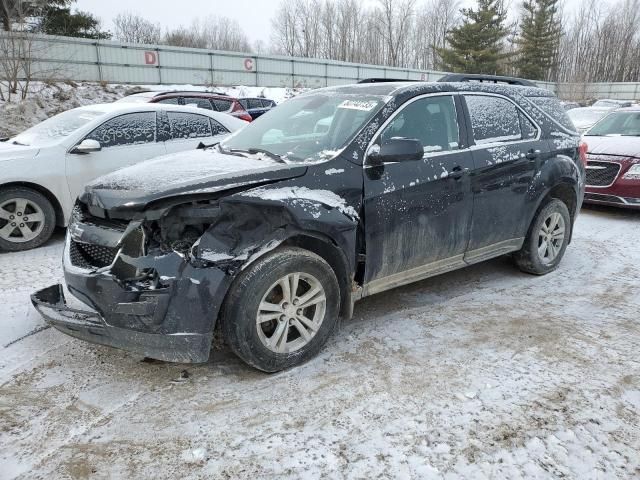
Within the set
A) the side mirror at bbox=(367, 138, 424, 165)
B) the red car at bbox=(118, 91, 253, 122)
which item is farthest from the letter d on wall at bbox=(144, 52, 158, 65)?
the side mirror at bbox=(367, 138, 424, 165)

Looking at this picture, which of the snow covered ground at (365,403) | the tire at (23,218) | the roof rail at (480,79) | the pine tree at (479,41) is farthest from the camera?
the pine tree at (479,41)

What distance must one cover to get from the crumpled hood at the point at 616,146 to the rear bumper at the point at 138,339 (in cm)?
740

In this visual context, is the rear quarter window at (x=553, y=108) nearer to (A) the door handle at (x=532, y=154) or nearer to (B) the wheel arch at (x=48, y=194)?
(A) the door handle at (x=532, y=154)

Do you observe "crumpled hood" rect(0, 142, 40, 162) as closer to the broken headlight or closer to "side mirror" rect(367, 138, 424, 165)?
the broken headlight

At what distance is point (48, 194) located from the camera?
18.2 feet

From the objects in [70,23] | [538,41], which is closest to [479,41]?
[538,41]

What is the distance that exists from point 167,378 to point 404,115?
2483mm

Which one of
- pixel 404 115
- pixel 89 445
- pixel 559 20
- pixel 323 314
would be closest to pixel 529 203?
pixel 404 115

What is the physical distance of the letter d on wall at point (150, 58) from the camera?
27234 millimetres

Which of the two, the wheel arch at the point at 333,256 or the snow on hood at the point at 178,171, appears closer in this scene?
the snow on hood at the point at 178,171

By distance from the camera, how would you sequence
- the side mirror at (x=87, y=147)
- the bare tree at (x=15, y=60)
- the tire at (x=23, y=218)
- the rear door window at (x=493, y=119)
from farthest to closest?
the bare tree at (x=15, y=60), the side mirror at (x=87, y=147), the tire at (x=23, y=218), the rear door window at (x=493, y=119)

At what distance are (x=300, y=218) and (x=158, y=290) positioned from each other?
919mm

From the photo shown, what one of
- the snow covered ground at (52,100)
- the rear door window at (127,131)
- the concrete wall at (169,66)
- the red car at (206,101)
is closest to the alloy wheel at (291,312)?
the rear door window at (127,131)

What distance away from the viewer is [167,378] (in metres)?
3.08
